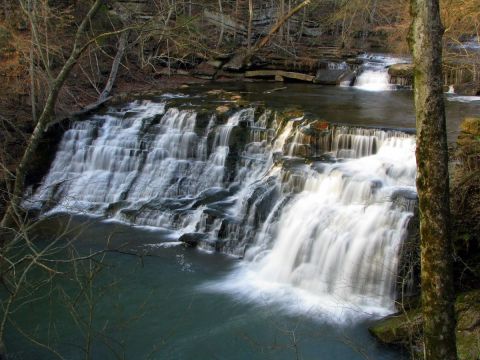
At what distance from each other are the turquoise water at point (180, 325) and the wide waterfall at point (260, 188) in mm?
664

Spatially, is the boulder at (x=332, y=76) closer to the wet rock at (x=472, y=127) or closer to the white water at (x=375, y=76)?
the white water at (x=375, y=76)

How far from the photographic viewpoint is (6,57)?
15.2 metres

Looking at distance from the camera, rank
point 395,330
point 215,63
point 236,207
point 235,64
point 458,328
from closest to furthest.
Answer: point 458,328
point 395,330
point 236,207
point 235,64
point 215,63

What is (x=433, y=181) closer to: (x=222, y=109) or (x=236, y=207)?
(x=236, y=207)

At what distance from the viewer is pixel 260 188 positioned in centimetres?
1179

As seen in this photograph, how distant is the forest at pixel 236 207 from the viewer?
5.45m

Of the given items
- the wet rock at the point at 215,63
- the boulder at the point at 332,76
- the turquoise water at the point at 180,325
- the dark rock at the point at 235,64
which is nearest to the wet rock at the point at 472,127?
the turquoise water at the point at 180,325

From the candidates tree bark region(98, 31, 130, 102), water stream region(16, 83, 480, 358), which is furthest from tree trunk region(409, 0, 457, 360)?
tree bark region(98, 31, 130, 102)

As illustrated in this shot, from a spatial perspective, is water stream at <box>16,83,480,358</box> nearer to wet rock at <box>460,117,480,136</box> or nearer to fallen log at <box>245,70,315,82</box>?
wet rock at <box>460,117,480,136</box>

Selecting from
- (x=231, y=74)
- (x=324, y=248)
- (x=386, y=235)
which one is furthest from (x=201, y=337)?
(x=231, y=74)

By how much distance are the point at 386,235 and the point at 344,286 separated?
118 cm

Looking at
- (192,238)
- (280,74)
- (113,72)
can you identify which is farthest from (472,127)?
(113,72)

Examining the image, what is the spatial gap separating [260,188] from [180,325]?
4.27 meters

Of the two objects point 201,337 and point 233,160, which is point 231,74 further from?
point 201,337
